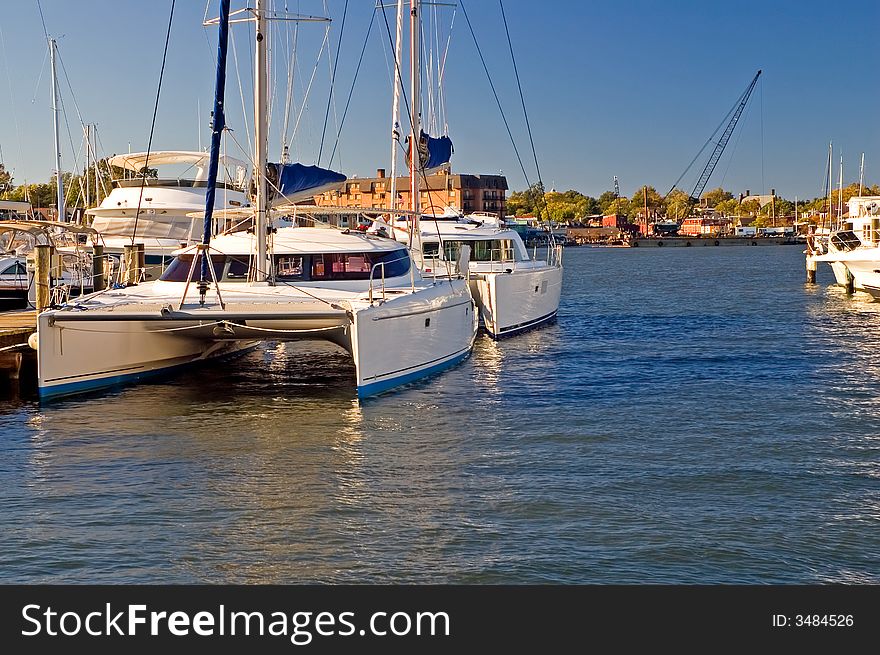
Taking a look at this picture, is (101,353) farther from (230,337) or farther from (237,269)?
(237,269)

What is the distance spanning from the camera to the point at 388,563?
9258 millimetres

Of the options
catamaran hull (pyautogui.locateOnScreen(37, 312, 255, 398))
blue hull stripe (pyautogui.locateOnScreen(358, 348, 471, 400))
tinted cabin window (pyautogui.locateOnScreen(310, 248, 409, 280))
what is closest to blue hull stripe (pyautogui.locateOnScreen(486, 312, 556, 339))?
blue hull stripe (pyautogui.locateOnScreen(358, 348, 471, 400))

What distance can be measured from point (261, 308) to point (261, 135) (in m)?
3.57

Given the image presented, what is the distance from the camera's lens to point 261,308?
1625 cm

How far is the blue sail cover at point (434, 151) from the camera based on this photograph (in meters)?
27.7

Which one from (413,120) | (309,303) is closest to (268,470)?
(309,303)

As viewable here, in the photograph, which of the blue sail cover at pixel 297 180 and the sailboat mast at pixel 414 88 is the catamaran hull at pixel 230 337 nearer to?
the blue sail cover at pixel 297 180

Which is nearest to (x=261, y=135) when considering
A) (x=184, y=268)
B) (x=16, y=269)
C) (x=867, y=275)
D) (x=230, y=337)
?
(x=184, y=268)

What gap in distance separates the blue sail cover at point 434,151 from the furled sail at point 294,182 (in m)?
7.37

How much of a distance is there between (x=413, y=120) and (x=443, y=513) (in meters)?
16.3

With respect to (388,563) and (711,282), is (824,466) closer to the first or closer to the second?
(388,563)

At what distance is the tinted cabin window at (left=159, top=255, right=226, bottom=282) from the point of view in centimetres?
1878

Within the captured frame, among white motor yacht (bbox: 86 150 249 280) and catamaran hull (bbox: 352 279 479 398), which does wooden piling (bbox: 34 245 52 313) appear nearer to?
catamaran hull (bbox: 352 279 479 398)

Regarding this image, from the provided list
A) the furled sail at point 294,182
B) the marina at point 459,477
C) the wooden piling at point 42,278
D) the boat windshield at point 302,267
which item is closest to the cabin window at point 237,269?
the boat windshield at point 302,267
